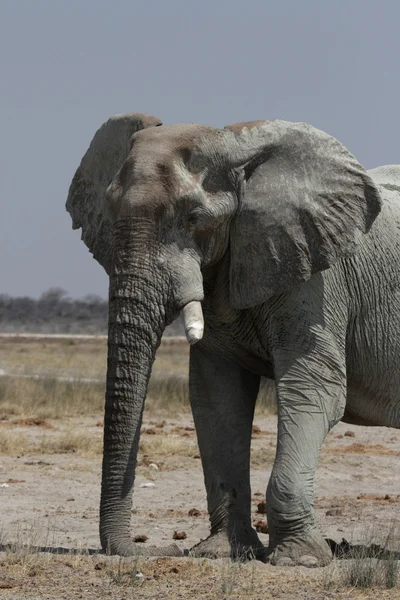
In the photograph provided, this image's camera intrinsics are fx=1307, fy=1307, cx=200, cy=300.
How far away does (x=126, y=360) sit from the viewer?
334 inches

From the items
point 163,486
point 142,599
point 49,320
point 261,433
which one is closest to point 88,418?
point 261,433

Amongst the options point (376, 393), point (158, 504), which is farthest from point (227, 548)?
point (158, 504)

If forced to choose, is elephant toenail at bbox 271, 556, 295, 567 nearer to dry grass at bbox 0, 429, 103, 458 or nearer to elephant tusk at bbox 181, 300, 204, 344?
elephant tusk at bbox 181, 300, 204, 344

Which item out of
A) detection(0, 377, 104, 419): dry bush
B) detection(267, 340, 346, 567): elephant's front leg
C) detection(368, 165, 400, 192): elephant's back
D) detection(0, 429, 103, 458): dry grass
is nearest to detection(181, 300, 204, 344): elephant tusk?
detection(267, 340, 346, 567): elephant's front leg

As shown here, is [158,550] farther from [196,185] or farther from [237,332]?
[196,185]

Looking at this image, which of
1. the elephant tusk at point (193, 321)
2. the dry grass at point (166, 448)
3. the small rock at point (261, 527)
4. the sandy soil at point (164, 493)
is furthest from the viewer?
the dry grass at point (166, 448)

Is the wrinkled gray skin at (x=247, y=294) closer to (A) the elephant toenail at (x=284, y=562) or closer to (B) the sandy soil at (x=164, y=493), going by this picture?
(A) the elephant toenail at (x=284, y=562)

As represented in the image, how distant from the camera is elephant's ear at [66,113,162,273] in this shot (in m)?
9.59

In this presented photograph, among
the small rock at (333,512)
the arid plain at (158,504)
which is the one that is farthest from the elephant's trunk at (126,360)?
the small rock at (333,512)

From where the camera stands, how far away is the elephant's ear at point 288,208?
29.4 feet

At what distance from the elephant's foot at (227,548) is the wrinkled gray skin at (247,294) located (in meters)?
0.01

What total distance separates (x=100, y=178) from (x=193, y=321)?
79.8 inches

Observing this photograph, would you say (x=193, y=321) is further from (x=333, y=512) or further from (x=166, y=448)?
(x=166, y=448)

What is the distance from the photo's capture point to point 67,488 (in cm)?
1348
